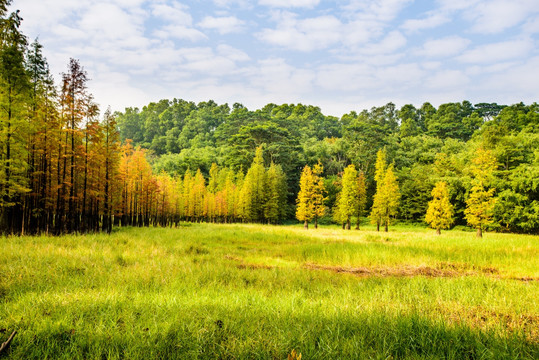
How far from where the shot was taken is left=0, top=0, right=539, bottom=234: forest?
17531mm

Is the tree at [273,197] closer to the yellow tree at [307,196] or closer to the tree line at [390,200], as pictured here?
the tree line at [390,200]

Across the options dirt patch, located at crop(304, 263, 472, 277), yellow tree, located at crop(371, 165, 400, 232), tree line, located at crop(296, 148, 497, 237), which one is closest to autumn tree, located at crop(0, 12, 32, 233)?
dirt patch, located at crop(304, 263, 472, 277)

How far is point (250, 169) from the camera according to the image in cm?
5691

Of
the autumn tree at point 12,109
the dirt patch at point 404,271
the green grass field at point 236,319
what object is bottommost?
the dirt patch at point 404,271

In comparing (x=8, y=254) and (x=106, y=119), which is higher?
(x=106, y=119)

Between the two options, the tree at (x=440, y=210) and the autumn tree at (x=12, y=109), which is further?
the tree at (x=440, y=210)

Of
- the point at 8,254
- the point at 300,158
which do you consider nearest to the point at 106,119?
the point at 8,254

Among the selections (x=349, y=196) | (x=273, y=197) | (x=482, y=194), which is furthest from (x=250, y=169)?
(x=482, y=194)

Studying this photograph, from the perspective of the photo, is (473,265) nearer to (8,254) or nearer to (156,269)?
(156,269)

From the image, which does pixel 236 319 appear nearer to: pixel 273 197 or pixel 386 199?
pixel 386 199

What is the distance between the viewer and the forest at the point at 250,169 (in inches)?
690

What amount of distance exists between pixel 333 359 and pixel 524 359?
2.26 m

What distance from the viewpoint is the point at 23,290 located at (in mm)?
5441

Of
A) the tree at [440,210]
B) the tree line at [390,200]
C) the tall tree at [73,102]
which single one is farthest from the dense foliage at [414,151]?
the tall tree at [73,102]
